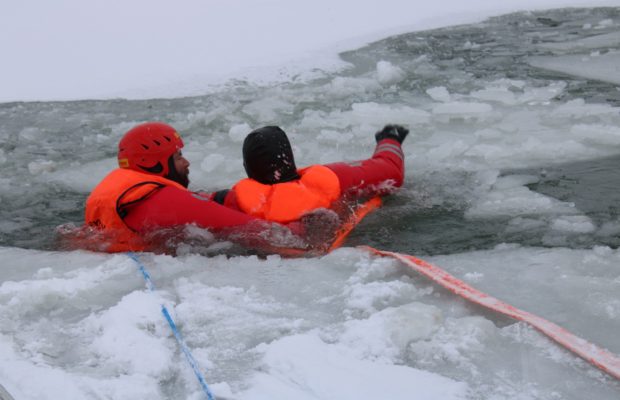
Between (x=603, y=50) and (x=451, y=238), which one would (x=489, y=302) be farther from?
(x=603, y=50)

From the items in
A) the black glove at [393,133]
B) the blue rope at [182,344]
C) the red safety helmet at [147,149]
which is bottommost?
the blue rope at [182,344]

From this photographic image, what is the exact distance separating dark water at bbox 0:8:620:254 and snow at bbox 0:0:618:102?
1.28 feet

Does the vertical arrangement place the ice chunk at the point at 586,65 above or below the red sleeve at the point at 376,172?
above

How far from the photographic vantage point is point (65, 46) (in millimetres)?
8445

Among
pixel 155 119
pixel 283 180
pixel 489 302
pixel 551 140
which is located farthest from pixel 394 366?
pixel 155 119

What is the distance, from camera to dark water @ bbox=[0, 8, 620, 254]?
13.5 feet

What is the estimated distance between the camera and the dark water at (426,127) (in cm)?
411

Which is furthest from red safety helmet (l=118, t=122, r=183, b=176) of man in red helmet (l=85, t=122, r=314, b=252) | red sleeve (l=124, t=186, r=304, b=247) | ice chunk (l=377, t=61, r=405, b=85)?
ice chunk (l=377, t=61, r=405, b=85)

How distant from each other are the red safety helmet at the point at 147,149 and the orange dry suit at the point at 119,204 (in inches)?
3.5

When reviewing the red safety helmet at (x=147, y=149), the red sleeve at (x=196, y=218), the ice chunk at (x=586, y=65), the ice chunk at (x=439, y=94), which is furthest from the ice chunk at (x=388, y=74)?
the red sleeve at (x=196, y=218)

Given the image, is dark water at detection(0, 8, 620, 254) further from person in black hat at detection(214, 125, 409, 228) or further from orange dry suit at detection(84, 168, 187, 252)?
orange dry suit at detection(84, 168, 187, 252)

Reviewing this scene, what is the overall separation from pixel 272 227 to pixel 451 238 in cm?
100

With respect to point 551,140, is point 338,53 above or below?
above

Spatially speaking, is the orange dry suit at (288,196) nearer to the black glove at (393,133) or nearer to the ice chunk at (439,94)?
the black glove at (393,133)
